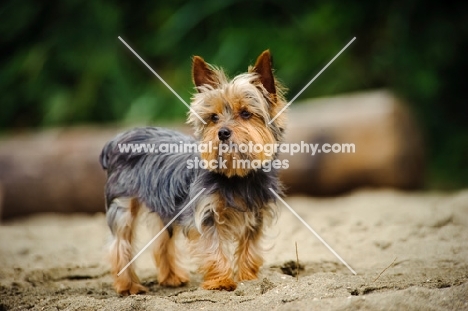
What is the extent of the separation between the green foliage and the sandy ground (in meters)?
3.35

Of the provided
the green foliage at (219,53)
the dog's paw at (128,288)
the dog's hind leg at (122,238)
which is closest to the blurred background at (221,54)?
the green foliage at (219,53)

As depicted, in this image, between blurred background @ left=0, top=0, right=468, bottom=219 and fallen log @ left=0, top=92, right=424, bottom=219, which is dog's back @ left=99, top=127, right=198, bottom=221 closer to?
fallen log @ left=0, top=92, right=424, bottom=219

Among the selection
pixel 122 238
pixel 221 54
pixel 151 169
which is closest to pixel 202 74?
pixel 151 169

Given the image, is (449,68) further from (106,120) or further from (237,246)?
(237,246)

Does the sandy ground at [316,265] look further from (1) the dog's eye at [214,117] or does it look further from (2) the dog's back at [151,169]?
(1) the dog's eye at [214,117]

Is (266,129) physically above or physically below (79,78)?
below

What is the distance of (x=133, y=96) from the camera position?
12844mm

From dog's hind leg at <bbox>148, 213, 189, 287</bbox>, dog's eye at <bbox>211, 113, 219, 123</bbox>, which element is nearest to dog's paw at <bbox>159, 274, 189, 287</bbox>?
dog's hind leg at <bbox>148, 213, 189, 287</bbox>

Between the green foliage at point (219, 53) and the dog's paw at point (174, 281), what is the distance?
6208 mm

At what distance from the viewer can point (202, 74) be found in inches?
206

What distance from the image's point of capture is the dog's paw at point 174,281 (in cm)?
579

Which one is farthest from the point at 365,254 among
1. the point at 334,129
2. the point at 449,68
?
the point at 449,68

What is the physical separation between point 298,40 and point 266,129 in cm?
748

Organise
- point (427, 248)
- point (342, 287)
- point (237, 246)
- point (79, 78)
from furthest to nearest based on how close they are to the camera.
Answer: point (79, 78)
point (427, 248)
point (237, 246)
point (342, 287)
